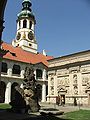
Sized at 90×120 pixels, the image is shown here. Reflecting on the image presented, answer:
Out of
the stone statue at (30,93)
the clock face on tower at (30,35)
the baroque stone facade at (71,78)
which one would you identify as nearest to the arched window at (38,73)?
the baroque stone facade at (71,78)

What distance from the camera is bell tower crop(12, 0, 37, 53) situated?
2427 inches

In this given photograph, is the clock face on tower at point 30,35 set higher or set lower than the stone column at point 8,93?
higher

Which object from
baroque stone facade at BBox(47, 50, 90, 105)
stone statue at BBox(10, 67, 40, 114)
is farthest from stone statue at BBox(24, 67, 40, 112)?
baroque stone facade at BBox(47, 50, 90, 105)

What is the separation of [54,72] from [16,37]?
90.3ft

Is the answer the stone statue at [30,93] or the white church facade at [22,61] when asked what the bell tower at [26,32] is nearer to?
the white church facade at [22,61]

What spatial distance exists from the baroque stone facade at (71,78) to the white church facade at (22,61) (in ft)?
16.2

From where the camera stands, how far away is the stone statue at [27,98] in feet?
66.9

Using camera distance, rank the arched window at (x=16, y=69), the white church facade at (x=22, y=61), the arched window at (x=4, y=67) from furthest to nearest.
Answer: the arched window at (x=16, y=69), the white church facade at (x=22, y=61), the arched window at (x=4, y=67)

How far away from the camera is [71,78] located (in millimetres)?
36531

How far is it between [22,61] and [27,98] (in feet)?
86.2

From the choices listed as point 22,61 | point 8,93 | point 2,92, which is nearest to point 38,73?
point 22,61

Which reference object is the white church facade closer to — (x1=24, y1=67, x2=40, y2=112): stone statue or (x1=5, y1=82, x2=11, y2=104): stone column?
(x1=5, y1=82, x2=11, y2=104): stone column

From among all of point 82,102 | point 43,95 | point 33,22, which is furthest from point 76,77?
Result: point 33,22

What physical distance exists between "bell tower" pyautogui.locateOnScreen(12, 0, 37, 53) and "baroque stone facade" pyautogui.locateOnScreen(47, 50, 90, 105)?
2154 centimetres
